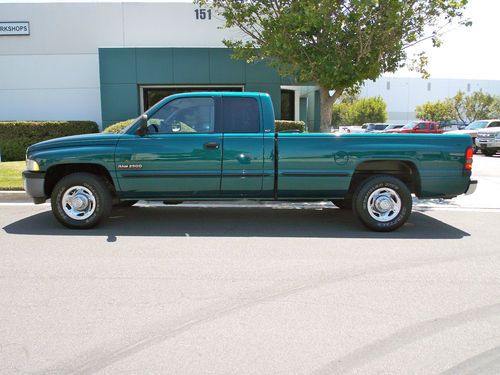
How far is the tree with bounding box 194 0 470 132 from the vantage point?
9844 millimetres

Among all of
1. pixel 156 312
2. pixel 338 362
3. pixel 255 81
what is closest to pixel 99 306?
pixel 156 312

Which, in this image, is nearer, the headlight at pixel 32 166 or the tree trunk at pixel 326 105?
the headlight at pixel 32 166

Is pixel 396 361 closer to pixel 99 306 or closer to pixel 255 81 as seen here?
pixel 99 306

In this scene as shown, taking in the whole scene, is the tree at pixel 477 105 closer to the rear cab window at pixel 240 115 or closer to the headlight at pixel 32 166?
the rear cab window at pixel 240 115

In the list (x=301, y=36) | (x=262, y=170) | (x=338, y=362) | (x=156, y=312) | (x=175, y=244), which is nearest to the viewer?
(x=338, y=362)

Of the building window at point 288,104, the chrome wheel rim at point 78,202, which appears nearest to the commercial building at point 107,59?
the building window at point 288,104

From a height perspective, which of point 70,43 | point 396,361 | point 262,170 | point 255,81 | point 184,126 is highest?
point 70,43

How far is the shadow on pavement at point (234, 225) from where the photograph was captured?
6.74 m

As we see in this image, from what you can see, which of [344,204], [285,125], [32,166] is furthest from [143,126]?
[285,125]

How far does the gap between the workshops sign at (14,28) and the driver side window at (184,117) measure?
49.3 ft

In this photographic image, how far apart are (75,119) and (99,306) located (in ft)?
55.6

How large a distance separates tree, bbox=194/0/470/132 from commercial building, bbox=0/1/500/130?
7.16 meters

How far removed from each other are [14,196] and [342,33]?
26.0 feet

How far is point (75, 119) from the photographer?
19375 millimetres
